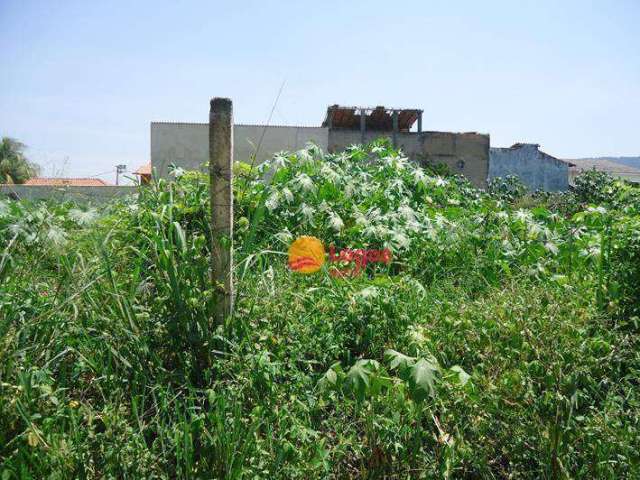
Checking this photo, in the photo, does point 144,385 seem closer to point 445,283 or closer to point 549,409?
point 549,409

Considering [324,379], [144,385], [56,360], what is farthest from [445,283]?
[56,360]

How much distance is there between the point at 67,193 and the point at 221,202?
171 centimetres

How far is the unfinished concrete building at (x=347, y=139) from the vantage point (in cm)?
2089

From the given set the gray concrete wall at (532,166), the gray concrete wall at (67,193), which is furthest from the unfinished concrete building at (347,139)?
the gray concrete wall at (67,193)

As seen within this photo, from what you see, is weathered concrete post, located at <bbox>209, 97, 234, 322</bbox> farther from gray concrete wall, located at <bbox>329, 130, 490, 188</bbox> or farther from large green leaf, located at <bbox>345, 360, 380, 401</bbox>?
gray concrete wall, located at <bbox>329, 130, 490, 188</bbox>

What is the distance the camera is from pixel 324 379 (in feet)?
7.41

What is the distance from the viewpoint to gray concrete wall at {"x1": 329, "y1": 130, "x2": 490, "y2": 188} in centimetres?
2269

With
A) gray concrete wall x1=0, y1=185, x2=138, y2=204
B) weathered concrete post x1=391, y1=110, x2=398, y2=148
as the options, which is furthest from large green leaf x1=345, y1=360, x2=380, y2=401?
weathered concrete post x1=391, y1=110, x2=398, y2=148

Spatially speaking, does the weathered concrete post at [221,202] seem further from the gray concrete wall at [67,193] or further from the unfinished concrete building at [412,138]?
the unfinished concrete building at [412,138]

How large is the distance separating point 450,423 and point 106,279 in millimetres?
1874

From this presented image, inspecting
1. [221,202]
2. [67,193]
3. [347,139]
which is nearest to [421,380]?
[221,202]

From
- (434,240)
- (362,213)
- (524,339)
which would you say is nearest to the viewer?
(524,339)

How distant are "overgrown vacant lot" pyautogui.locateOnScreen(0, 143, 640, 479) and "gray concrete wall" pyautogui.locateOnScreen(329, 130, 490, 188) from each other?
772 inches

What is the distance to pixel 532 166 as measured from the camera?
89.5 ft
